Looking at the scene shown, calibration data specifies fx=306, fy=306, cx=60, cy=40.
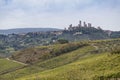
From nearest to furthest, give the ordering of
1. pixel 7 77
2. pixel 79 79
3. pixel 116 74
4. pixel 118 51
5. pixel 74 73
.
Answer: pixel 116 74, pixel 79 79, pixel 74 73, pixel 118 51, pixel 7 77

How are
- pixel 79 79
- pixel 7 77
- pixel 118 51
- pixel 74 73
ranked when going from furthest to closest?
pixel 7 77, pixel 118 51, pixel 74 73, pixel 79 79

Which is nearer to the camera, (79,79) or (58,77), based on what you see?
(79,79)

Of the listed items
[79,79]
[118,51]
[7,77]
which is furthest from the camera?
[7,77]

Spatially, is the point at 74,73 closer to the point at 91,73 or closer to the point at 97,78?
the point at 91,73

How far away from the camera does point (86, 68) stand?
142625 mm

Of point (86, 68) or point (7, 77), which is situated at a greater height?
point (86, 68)

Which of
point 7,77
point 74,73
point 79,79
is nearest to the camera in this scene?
point 79,79

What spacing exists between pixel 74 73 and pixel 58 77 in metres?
7.43

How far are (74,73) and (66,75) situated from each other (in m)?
3.80

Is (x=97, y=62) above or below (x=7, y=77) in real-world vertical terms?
above

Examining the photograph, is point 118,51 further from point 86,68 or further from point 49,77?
point 49,77

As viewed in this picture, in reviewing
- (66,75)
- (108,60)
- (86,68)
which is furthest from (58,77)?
(108,60)

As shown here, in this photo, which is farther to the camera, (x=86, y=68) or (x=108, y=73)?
(x=86, y=68)

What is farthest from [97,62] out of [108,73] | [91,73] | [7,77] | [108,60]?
[7,77]
